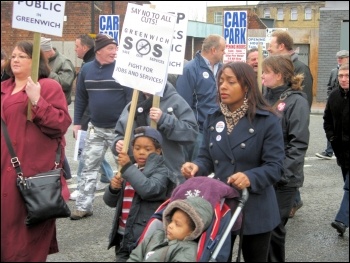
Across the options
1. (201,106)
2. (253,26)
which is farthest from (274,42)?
Result: (253,26)

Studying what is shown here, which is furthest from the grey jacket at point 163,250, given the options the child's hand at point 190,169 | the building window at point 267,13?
the building window at point 267,13

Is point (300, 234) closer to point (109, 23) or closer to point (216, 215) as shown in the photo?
point (216, 215)

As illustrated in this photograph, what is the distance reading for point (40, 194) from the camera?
4.67 metres

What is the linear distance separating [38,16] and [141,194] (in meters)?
1.37

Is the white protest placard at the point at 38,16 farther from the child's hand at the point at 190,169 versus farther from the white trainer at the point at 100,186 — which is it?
the white trainer at the point at 100,186

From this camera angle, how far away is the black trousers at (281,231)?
5152mm

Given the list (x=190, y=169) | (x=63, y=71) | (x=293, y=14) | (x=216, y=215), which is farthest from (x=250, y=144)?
(x=293, y=14)

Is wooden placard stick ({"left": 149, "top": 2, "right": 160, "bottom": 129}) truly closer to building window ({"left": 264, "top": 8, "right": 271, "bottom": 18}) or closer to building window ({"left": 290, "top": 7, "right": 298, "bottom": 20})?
building window ({"left": 290, "top": 7, "right": 298, "bottom": 20})

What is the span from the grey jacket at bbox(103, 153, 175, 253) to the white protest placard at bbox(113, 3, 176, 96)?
2.04ft

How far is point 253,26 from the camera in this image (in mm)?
32375

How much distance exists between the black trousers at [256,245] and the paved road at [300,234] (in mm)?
1009

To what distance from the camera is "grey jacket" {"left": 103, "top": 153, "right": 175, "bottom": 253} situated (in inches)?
184

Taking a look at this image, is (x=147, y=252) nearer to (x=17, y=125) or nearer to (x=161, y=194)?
(x=161, y=194)

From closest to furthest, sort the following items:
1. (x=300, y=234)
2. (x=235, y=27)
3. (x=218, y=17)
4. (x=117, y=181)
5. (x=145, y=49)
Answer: (x=117, y=181) → (x=145, y=49) → (x=300, y=234) → (x=235, y=27) → (x=218, y=17)
